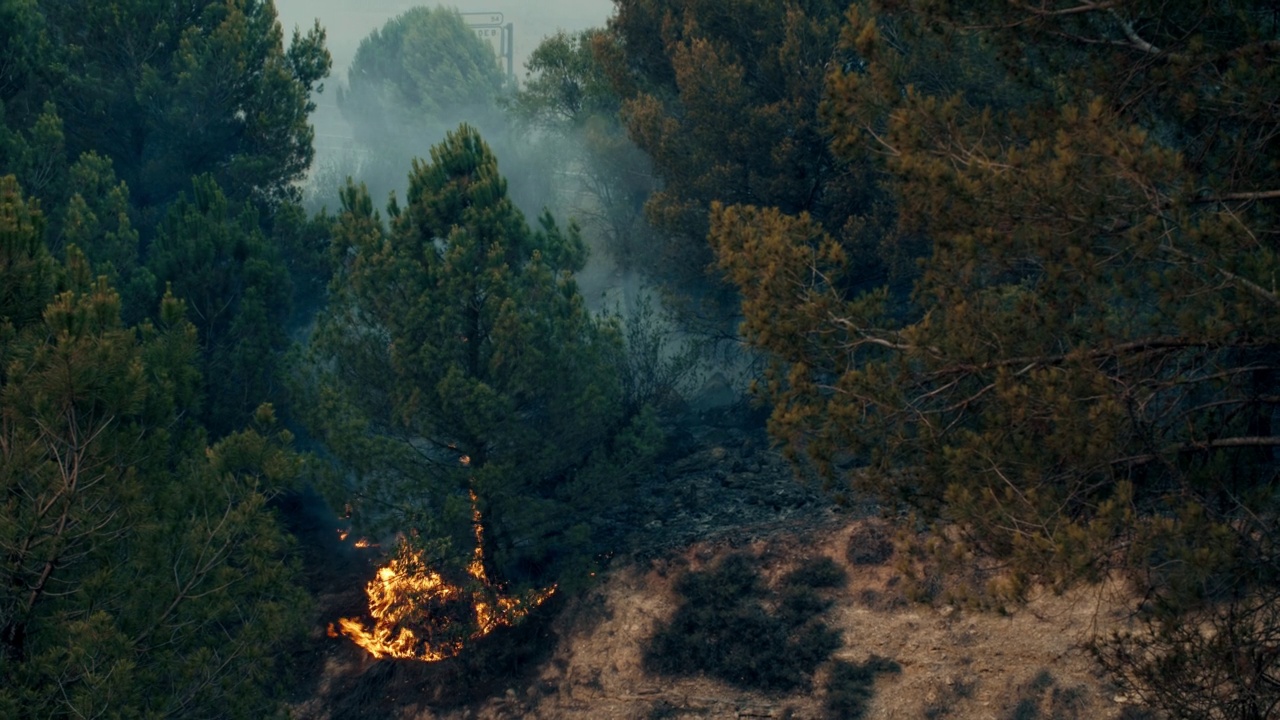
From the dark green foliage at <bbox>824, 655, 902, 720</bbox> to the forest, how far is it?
1.78 ft

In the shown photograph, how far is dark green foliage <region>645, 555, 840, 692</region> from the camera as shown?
14.0 metres

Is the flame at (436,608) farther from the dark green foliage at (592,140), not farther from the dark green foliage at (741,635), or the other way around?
the dark green foliage at (592,140)

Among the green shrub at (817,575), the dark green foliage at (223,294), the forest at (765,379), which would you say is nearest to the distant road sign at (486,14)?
the dark green foliage at (223,294)

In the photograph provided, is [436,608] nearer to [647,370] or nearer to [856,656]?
[647,370]

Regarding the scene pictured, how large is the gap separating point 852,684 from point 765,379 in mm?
4102

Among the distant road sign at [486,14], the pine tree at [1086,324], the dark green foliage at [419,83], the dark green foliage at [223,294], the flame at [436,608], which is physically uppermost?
the distant road sign at [486,14]

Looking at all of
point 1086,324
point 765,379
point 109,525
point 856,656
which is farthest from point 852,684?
point 109,525

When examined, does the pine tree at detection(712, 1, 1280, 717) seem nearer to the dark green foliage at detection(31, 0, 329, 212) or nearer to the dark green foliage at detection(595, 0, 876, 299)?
the dark green foliage at detection(595, 0, 876, 299)

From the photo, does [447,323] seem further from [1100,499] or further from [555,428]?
[1100,499]

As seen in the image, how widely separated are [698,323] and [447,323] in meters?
8.42

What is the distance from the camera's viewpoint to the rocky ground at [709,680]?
40.6ft

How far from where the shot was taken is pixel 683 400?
867 inches

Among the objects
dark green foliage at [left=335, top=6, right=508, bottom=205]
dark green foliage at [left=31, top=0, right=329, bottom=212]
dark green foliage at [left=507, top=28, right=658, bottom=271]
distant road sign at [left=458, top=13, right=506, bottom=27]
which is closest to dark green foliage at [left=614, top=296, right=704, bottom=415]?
dark green foliage at [left=507, top=28, right=658, bottom=271]

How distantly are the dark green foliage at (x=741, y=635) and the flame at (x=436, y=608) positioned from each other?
7.32 ft
